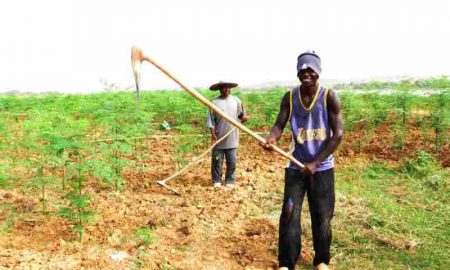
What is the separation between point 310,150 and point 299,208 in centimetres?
47

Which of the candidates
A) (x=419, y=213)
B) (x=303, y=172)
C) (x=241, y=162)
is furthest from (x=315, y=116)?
(x=241, y=162)

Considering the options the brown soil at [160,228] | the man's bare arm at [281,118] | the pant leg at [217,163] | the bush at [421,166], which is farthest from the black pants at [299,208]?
the bush at [421,166]

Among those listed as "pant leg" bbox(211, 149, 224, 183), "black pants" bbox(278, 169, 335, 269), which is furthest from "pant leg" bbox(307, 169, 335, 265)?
"pant leg" bbox(211, 149, 224, 183)

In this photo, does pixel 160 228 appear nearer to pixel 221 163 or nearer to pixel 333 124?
pixel 221 163

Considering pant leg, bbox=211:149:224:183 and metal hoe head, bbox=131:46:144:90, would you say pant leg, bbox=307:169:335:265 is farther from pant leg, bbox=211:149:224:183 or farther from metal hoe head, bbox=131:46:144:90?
pant leg, bbox=211:149:224:183

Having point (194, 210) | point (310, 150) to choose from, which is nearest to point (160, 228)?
point (194, 210)

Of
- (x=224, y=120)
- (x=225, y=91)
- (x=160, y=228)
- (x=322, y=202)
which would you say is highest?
(x=225, y=91)

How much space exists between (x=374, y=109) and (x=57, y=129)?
737 cm

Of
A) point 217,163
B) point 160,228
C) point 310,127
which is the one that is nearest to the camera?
point 310,127

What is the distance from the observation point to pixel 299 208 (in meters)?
3.67

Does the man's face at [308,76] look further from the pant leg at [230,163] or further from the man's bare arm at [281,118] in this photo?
the pant leg at [230,163]

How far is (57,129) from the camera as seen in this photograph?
5.04 m

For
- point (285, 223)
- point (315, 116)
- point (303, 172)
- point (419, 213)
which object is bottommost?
point (419, 213)

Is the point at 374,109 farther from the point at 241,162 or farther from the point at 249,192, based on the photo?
the point at 249,192
